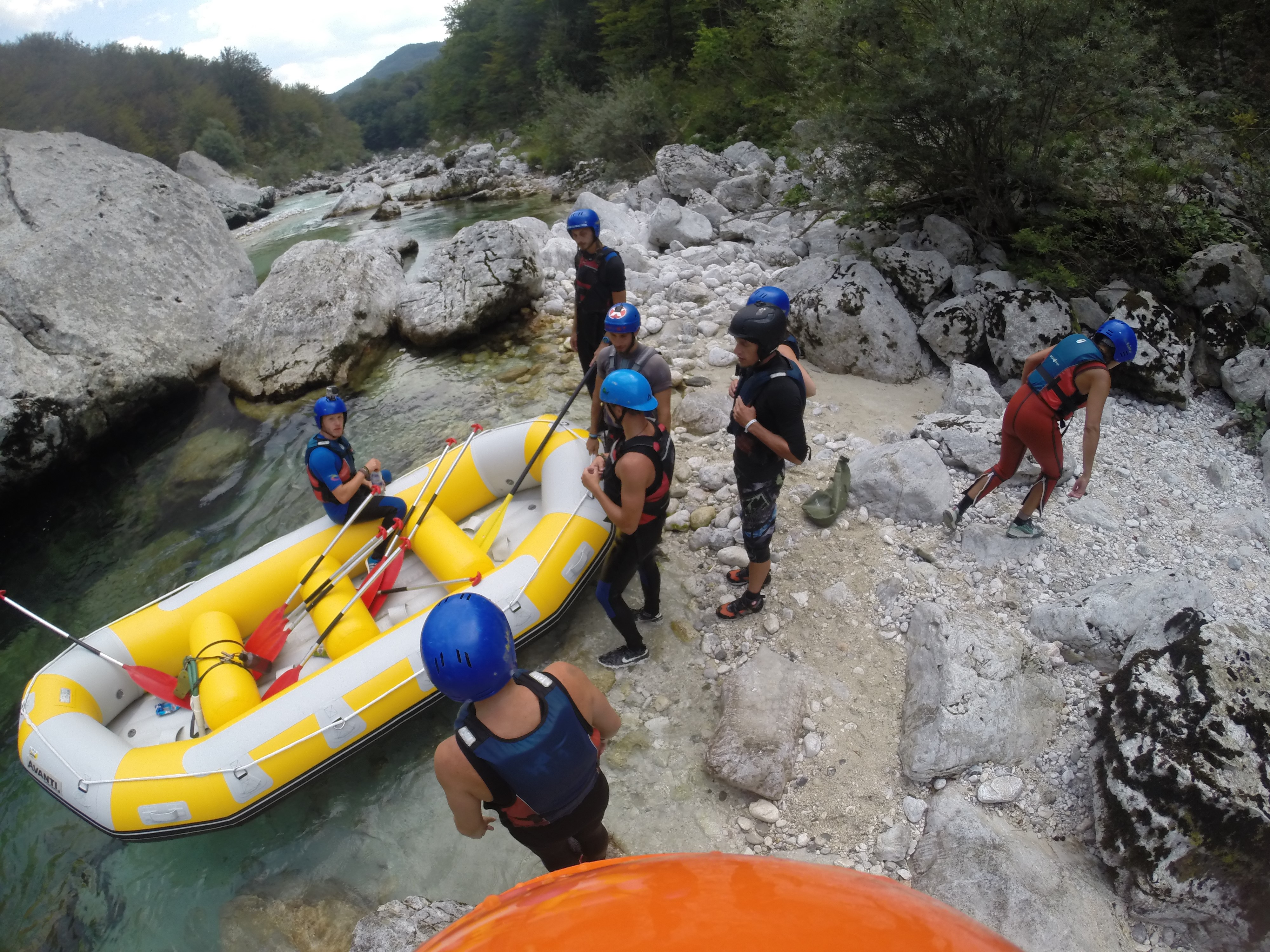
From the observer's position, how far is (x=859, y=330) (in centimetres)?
561

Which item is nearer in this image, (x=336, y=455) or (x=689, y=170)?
(x=336, y=455)

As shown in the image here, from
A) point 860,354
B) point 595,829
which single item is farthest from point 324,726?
point 860,354

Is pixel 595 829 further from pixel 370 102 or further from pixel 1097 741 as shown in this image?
pixel 370 102

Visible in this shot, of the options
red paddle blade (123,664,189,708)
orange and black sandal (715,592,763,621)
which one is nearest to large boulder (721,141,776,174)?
orange and black sandal (715,592,763,621)

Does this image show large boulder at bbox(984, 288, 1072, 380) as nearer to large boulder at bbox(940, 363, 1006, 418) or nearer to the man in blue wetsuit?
large boulder at bbox(940, 363, 1006, 418)

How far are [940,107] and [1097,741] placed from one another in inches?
214

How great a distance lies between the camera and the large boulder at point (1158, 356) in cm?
481

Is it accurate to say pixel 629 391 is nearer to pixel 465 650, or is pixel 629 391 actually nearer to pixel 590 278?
pixel 465 650

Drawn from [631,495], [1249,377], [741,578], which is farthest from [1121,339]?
[1249,377]

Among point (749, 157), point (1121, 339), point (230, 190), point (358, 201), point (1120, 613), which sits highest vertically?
point (230, 190)

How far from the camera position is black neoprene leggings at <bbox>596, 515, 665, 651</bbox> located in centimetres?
301

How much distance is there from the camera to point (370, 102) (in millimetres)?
62531

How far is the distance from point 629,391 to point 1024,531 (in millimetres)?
2385

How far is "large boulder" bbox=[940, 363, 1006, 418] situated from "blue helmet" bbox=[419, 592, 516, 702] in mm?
4216
